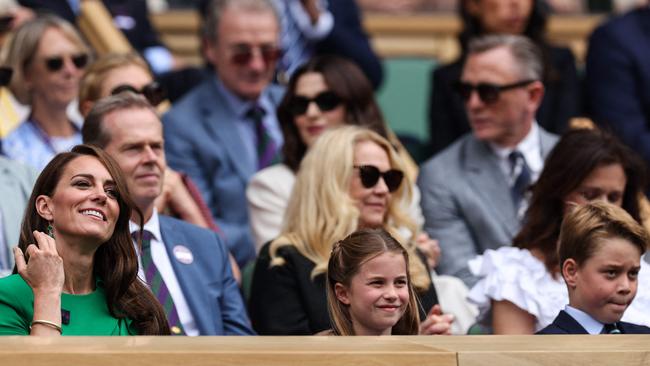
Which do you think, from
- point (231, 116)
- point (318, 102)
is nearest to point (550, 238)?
point (318, 102)

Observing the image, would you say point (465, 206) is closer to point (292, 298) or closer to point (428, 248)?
point (428, 248)

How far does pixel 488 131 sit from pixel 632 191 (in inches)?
44.3

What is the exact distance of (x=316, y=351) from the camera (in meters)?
4.24

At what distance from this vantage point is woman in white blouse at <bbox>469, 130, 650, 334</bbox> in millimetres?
5961

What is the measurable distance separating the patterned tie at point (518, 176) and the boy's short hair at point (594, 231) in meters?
1.76

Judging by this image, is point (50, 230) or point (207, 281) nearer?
point (50, 230)

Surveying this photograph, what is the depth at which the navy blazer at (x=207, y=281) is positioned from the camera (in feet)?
19.5

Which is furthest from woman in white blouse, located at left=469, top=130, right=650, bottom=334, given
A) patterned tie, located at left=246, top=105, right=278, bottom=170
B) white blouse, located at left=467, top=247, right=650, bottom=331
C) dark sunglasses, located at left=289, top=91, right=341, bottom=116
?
patterned tie, located at left=246, top=105, right=278, bottom=170

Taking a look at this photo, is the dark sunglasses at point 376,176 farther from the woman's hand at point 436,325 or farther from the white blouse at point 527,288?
the woman's hand at point 436,325

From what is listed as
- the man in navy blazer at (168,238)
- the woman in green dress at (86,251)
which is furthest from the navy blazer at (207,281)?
the woman in green dress at (86,251)

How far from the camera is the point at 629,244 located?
533cm

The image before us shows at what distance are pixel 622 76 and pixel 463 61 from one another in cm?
89

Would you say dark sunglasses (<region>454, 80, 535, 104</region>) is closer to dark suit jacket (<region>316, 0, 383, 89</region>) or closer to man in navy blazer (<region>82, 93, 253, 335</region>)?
dark suit jacket (<region>316, 0, 383, 89</region>)

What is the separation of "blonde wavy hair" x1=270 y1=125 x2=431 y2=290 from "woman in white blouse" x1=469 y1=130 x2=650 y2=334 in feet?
0.89
